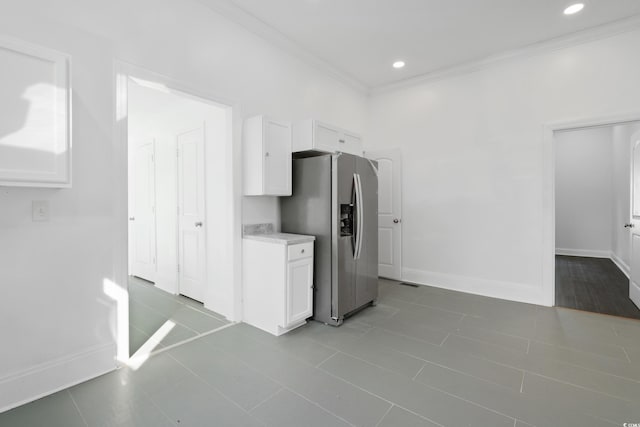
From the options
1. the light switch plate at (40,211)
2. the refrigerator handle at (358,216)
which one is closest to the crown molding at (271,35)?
the refrigerator handle at (358,216)

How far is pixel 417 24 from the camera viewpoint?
3.31m

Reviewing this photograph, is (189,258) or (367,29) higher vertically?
(367,29)

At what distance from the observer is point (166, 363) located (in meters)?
2.32

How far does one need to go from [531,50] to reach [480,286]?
3026 millimetres

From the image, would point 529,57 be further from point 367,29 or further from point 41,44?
point 41,44

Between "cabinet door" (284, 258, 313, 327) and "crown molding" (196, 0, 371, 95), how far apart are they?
8.23 ft

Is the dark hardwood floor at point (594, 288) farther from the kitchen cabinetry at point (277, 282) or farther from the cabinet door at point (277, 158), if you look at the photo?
the cabinet door at point (277, 158)

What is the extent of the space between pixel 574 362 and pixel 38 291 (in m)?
3.81

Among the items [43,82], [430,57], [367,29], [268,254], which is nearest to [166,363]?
[268,254]

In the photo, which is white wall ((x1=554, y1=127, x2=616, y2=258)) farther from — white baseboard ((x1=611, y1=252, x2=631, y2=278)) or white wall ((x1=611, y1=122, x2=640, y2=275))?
white baseboard ((x1=611, y1=252, x2=631, y2=278))

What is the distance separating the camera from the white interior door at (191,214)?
3.63 meters

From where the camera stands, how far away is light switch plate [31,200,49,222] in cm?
192

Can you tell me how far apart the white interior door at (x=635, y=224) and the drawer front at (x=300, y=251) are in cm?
374

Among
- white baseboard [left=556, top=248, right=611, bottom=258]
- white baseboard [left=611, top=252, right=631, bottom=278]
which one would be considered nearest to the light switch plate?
white baseboard [left=611, top=252, right=631, bottom=278]
